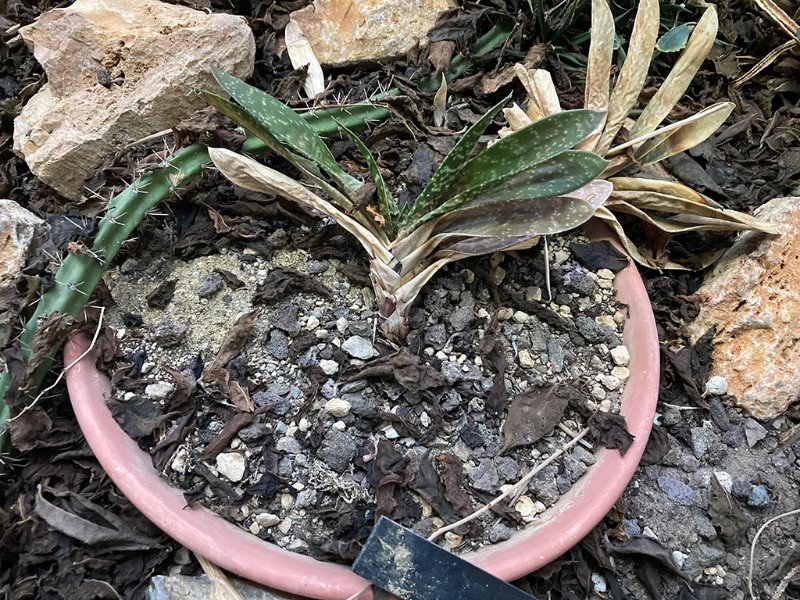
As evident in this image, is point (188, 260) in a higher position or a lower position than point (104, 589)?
higher

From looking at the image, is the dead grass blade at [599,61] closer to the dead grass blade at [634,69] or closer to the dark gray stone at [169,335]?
the dead grass blade at [634,69]

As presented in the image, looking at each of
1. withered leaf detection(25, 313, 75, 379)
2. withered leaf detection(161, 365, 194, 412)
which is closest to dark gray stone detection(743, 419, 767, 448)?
withered leaf detection(161, 365, 194, 412)

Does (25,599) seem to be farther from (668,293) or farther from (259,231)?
(668,293)

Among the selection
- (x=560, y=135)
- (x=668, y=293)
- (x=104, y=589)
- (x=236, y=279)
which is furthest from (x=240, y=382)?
(x=668, y=293)

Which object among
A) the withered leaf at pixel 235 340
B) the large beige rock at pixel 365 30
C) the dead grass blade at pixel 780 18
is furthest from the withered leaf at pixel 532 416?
the dead grass blade at pixel 780 18

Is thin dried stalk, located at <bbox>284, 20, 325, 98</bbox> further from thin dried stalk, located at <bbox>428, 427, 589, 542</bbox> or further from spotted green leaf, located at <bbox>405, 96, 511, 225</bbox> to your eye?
thin dried stalk, located at <bbox>428, 427, 589, 542</bbox>

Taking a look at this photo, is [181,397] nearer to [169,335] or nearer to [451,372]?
[169,335]

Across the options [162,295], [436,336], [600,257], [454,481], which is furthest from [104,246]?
[600,257]
